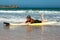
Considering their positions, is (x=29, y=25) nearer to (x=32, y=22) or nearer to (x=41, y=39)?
(x=32, y=22)

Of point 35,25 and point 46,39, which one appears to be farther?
point 35,25

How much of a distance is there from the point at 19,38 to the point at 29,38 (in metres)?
0.38

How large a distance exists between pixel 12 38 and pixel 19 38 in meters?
0.27

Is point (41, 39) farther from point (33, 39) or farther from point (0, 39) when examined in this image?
point (0, 39)

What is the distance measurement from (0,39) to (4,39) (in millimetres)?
157

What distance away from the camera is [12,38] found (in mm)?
9070

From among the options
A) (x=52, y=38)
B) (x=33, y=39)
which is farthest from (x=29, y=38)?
(x=52, y=38)

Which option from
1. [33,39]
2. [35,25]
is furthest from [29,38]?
[35,25]

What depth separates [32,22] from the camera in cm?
1477

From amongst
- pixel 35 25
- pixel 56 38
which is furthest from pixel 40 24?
pixel 56 38

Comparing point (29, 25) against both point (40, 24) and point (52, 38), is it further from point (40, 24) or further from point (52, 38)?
point (52, 38)

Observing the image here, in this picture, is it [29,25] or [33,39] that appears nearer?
[33,39]

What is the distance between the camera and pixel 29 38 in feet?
29.9

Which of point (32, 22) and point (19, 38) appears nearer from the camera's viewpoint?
point (19, 38)
